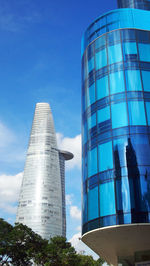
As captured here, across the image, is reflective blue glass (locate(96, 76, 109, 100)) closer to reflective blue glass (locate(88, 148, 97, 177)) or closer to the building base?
reflective blue glass (locate(88, 148, 97, 177))

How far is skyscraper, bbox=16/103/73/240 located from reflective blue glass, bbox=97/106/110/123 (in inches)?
5170

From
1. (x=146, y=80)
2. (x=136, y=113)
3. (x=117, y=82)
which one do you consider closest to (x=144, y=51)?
(x=146, y=80)

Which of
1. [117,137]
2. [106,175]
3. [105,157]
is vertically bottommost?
[106,175]

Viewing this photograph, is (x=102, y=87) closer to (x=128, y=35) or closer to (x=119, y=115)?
(x=119, y=115)

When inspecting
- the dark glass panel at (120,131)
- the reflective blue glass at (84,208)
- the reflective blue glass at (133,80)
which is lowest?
the reflective blue glass at (84,208)

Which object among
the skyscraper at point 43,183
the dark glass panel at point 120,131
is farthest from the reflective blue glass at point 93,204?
the skyscraper at point 43,183

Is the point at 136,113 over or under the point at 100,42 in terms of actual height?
under

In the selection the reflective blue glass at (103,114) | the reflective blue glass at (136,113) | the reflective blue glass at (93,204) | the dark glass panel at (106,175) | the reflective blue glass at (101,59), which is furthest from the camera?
the reflective blue glass at (101,59)

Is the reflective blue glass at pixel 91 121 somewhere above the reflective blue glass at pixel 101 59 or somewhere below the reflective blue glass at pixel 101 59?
below

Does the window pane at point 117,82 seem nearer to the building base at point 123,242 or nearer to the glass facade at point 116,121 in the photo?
the glass facade at point 116,121

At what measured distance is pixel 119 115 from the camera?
3431cm

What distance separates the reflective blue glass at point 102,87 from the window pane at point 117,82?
75cm

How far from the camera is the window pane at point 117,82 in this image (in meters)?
35.9

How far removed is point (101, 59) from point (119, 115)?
9.76m
